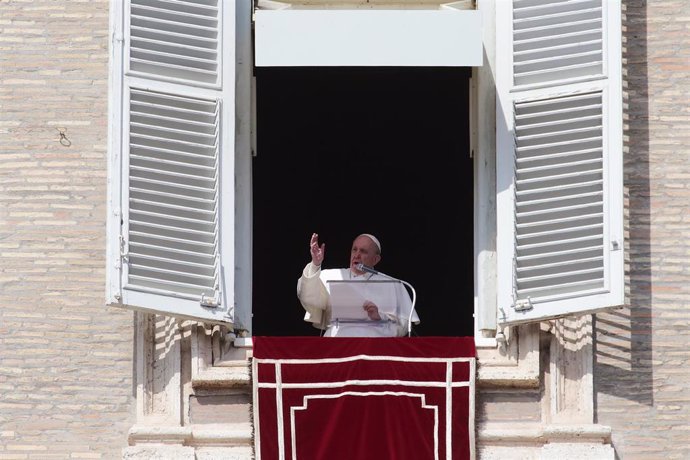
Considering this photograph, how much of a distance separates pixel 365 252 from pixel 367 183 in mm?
2709

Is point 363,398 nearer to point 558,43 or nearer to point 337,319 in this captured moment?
point 337,319

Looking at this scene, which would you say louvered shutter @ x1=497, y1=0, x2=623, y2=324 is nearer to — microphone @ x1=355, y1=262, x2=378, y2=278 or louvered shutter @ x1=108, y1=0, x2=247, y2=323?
microphone @ x1=355, y1=262, x2=378, y2=278

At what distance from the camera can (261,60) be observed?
12.5m

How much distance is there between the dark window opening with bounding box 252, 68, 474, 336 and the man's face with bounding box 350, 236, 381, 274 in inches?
67.4

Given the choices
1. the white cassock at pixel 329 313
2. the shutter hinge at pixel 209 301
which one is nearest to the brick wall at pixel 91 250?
the shutter hinge at pixel 209 301

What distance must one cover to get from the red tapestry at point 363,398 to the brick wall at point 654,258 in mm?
708

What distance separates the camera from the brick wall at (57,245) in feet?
40.0

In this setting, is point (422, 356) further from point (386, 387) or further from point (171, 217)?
point (171, 217)

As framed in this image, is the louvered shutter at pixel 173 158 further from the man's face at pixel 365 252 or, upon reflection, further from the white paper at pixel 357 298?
the man's face at pixel 365 252

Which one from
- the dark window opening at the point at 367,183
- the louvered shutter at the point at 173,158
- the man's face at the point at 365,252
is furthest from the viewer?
the dark window opening at the point at 367,183

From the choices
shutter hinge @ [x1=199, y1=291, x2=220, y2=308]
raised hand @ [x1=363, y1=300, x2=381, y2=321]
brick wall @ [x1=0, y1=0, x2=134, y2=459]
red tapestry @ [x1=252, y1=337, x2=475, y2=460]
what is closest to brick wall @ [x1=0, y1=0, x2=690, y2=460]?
brick wall @ [x1=0, y1=0, x2=134, y2=459]

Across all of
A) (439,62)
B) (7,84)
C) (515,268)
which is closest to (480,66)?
(439,62)

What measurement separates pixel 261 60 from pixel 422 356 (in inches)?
64.6

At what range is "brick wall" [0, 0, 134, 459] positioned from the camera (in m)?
12.2
